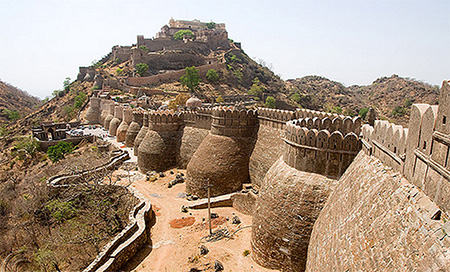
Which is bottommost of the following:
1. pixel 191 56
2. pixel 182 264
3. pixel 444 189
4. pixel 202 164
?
pixel 182 264

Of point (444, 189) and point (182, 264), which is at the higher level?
point (444, 189)

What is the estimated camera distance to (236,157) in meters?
16.9

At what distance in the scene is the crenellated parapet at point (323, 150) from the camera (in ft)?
28.6

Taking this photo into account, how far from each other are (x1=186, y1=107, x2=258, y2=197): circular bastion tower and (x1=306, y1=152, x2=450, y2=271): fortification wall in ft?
28.6

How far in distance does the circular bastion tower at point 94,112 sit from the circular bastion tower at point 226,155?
3746 centimetres

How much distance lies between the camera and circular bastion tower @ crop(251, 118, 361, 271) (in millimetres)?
8828

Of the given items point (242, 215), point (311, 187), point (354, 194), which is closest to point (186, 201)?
point (242, 215)

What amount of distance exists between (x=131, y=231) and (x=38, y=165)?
2625cm

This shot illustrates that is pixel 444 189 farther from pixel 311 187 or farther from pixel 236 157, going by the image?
pixel 236 157

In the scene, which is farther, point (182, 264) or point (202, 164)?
point (202, 164)

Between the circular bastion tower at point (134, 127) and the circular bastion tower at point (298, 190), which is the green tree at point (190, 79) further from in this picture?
the circular bastion tower at point (298, 190)

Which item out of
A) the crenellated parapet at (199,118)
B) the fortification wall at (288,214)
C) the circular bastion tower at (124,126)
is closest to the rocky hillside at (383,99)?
the crenellated parapet at (199,118)

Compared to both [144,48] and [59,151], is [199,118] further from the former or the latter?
[144,48]

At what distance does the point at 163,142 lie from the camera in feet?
75.0
